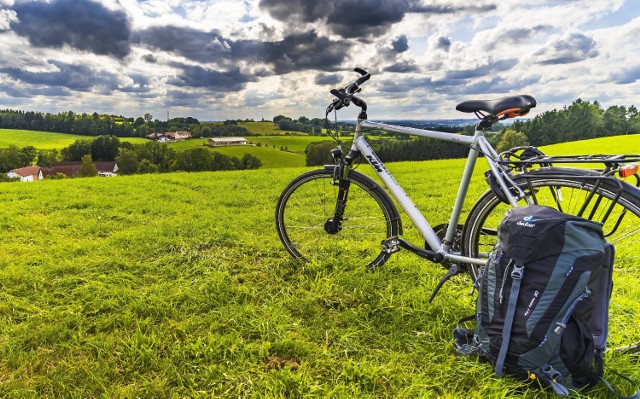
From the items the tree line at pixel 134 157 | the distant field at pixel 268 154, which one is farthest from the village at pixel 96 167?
the distant field at pixel 268 154

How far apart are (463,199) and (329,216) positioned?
1463 millimetres

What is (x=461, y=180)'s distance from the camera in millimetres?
3166

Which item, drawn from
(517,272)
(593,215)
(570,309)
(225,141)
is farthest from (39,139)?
(570,309)

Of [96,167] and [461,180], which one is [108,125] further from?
[461,180]

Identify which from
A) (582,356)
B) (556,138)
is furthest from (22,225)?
(556,138)

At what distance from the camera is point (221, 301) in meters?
3.30

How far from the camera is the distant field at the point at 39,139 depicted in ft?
203

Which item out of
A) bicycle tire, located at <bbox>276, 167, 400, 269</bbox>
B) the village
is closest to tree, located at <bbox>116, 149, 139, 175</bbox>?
the village

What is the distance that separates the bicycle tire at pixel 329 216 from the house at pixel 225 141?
50887 mm

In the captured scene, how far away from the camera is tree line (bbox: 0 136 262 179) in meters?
34.6

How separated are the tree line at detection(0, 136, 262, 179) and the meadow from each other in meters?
26.5

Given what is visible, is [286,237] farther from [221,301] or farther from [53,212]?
[53,212]

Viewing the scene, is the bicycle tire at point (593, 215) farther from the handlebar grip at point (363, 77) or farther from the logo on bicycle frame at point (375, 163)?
the handlebar grip at point (363, 77)

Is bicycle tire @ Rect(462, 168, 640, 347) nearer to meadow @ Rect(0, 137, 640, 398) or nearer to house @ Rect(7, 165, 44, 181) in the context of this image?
meadow @ Rect(0, 137, 640, 398)
